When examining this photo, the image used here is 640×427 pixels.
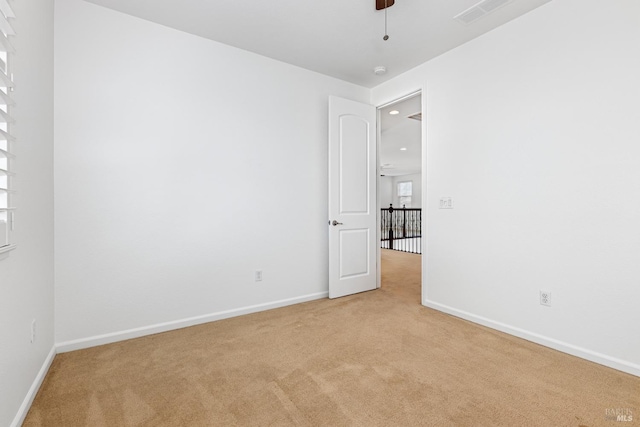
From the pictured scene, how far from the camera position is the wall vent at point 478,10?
2256 mm

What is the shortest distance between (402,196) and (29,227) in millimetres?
14104

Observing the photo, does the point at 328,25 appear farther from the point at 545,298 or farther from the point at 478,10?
the point at 545,298

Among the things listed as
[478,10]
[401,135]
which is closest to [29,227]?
[478,10]

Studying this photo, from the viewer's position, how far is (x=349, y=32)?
266 centimetres

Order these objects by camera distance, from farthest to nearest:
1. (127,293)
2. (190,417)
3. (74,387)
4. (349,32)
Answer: (349,32) < (127,293) < (74,387) < (190,417)

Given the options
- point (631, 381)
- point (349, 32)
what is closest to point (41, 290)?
point (349, 32)

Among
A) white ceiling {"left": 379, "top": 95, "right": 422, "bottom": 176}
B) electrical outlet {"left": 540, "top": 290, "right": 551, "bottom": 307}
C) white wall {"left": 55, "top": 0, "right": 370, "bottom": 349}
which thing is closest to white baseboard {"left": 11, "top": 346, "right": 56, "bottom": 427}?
white wall {"left": 55, "top": 0, "right": 370, "bottom": 349}

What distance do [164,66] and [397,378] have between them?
3071 mm

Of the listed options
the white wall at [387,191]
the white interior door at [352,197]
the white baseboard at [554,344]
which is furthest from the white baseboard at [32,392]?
the white wall at [387,191]

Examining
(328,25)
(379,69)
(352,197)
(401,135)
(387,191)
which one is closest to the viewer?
(328,25)

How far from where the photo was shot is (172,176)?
2619 millimetres

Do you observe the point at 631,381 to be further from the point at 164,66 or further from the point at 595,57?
the point at 164,66

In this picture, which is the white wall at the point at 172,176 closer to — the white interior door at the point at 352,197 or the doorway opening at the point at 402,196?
the white interior door at the point at 352,197

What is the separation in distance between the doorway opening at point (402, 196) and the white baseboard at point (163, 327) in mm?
1576
